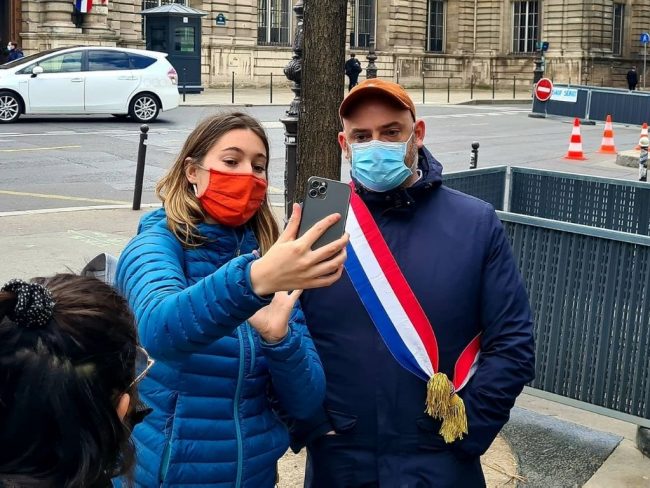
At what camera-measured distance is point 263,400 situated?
256cm

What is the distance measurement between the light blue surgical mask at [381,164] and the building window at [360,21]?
142 ft

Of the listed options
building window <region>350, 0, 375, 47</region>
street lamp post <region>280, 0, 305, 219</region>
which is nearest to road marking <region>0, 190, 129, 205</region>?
street lamp post <region>280, 0, 305, 219</region>

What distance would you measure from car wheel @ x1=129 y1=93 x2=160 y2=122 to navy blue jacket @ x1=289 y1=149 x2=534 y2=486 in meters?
20.6

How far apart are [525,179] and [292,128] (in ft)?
7.86

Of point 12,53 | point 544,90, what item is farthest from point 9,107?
point 544,90

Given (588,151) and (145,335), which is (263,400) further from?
(588,151)

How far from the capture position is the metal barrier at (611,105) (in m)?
26.9

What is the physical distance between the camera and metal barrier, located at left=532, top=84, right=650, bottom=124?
88.1 ft

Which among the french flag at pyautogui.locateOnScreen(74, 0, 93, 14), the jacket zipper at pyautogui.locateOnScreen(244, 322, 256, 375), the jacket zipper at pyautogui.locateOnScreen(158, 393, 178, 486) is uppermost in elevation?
the french flag at pyautogui.locateOnScreen(74, 0, 93, 14)

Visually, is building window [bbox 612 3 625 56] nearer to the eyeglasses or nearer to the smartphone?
the smartphone

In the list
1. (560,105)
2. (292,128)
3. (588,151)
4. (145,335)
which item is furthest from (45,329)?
(560,105)

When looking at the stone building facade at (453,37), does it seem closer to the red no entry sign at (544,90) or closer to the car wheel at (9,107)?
the red no entry sign at (544,90)

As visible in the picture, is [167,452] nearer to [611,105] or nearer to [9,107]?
[9,107]

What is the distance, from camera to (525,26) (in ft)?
166
